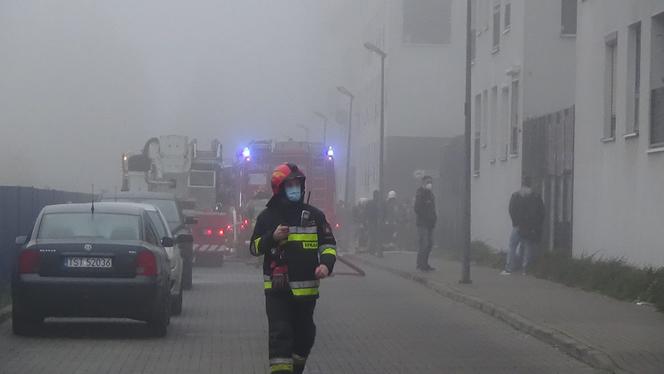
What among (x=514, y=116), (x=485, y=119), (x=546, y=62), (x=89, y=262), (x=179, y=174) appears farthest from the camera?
(x=179, y=174)

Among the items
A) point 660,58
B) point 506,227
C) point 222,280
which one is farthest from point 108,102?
point 660,58

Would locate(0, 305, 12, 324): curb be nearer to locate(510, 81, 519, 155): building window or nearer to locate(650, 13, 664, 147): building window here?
locate(650, 13, 664, 147): building window

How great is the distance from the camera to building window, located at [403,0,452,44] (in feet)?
204

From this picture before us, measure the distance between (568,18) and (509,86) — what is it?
2.82 m

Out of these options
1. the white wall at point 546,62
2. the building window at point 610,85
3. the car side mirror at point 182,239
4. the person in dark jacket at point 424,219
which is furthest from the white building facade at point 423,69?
the car side mirror at point 182,239

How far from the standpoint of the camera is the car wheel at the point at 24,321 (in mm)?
14609

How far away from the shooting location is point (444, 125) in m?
62.0

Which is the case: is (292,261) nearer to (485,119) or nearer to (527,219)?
(527,219)

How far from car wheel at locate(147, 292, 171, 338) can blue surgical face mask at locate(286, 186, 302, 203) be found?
571 cm

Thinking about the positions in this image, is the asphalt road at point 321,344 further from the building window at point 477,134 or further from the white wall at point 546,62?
the building window at point 477,134

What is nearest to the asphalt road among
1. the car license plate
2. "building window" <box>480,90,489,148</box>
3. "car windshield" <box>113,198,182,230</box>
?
the car license plate

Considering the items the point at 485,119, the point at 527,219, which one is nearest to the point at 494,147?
the point at 485,119

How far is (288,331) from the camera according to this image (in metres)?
9.41

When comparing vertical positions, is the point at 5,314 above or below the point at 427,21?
below
